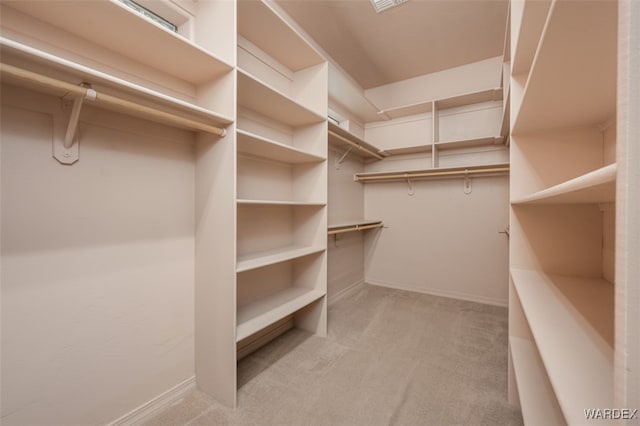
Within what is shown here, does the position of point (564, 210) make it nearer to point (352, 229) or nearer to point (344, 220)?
point (352, 229)

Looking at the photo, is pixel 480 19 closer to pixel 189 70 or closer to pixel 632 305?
pixel 189 70

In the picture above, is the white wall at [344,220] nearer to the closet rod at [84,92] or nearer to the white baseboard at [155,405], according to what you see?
the white baseboard at [155,405]

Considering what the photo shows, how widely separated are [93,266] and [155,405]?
0.83 metres

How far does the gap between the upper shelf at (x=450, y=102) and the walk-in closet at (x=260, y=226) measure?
0.50ft

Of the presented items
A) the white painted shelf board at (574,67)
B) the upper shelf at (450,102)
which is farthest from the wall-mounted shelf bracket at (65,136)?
the upper shelf at (450,102)

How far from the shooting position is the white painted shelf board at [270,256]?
5.11ft

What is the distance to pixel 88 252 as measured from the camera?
3.83ft

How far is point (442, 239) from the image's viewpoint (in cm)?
317

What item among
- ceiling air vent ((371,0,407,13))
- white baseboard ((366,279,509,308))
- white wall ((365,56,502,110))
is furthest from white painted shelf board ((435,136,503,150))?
white baseboard ((366,279,509,308))

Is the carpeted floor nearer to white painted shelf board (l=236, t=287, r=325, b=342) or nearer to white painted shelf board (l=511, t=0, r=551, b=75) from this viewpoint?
white painted shelf board (l=236, t=287, r=325, b=342)

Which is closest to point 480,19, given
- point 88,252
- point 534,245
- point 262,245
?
point 534,245

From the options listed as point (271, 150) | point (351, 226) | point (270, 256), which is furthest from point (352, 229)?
point (271, 150)

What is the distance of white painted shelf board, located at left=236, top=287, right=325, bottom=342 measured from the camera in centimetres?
158

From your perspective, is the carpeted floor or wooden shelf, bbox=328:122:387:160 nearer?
the carpeted floor
